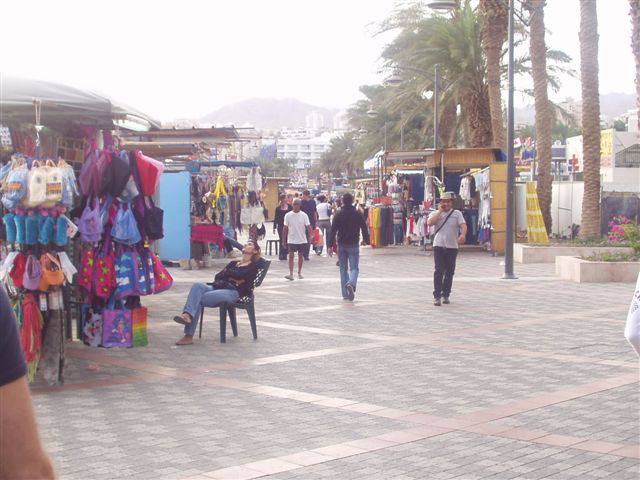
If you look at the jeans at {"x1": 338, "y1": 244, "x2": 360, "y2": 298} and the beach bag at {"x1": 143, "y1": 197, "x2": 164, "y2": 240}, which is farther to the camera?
the jeans at {"x1": 338, "y1": 244, "x2": 360, "y2": 298}

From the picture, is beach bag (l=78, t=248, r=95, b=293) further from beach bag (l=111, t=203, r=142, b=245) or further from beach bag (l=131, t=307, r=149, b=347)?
beach bag (l=131, t=307, r=149, b=347)

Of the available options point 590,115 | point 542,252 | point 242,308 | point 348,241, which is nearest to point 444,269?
point 348,241

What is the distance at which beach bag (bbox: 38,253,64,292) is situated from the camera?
8578mm

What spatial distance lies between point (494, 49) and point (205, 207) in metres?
11.1

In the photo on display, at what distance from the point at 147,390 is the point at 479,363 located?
336 centimetres

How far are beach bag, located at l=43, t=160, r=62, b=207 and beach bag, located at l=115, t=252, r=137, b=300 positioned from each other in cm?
105

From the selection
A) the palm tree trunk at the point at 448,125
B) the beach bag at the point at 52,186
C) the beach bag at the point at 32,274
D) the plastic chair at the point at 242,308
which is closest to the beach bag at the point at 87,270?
the beach bag at the point at 32,274

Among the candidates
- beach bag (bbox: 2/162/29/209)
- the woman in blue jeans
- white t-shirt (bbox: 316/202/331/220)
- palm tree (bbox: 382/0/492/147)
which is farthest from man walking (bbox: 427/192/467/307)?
palm tree (bbox: 382/0/492/147)

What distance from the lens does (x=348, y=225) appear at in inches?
616

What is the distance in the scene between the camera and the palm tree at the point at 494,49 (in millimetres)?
27703

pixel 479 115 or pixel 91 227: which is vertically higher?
pixel 479 115

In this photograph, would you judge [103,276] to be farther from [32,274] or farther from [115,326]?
[32,274]

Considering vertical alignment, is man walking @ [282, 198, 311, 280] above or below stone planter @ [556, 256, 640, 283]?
above

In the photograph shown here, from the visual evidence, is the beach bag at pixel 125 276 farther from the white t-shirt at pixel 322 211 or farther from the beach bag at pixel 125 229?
the white t-shirt at pixel 322 211
